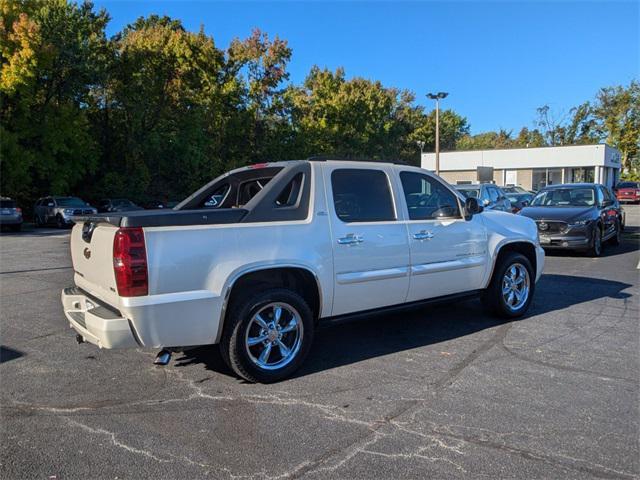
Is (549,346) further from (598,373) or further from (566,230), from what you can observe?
(566,230)

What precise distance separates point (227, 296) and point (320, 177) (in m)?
1.43

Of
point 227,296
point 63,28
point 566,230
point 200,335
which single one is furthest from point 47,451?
point 63,28

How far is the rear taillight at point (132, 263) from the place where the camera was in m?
3.79

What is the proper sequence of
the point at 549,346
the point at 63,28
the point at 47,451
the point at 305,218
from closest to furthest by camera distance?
the point at 47,451
the point at 305,218
the point at 549,346
the point at 63,28

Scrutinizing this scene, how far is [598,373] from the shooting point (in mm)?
4633

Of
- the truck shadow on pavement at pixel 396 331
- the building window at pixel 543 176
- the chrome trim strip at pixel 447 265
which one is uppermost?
the building window at pixel 543 176

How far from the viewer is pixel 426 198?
18.7ft

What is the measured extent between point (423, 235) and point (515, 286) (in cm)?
188

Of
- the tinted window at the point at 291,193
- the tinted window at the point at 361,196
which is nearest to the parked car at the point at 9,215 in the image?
the tinted window at the point at 291,193


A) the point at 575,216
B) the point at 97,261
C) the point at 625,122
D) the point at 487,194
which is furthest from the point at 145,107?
the point at 625,122

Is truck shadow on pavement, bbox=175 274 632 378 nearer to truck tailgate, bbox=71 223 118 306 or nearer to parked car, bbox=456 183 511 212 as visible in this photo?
truck tailgate, bbox=71 223 118 306

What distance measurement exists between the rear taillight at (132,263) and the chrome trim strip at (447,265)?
266cm

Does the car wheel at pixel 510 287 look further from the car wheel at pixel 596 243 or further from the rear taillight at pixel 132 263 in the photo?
the car wheel at pixel 596 243

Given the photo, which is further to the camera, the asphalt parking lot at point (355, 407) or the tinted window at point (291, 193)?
the tinted window at point (291, 193)
